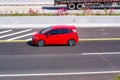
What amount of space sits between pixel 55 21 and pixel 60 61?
414 inches

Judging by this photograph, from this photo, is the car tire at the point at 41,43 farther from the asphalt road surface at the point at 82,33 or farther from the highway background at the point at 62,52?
the asphalt road surface at the point at 82,33

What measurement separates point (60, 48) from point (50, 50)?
3.01ft

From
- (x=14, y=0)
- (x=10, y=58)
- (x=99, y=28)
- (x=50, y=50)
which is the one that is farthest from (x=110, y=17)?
(x=14, y=0)

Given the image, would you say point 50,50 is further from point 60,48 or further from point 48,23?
point 48,23

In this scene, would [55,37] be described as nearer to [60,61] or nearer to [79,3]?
[60,61]

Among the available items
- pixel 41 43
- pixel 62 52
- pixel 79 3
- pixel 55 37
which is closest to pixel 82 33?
pixel 55 37

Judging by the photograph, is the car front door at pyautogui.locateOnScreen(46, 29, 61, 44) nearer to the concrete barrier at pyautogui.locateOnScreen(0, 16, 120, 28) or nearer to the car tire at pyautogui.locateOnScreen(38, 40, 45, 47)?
the car tire at pyautogui.locateOnScreen(38, 40, 45, 47)

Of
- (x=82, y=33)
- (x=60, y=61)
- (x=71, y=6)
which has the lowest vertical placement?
(x=60, y=61)

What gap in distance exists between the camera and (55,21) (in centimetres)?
3012

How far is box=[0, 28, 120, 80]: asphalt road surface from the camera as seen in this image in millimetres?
17500

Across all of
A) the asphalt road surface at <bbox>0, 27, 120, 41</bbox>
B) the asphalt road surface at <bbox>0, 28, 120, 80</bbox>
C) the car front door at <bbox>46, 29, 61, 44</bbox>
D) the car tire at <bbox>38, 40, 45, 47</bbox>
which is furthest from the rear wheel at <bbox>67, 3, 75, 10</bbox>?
the car tire at <bbox>38, 40, 45, 47</bbox>

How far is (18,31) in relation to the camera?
94.6ft

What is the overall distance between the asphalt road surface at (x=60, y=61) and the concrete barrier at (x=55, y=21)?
3511 mm

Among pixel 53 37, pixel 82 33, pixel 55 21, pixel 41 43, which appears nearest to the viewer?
pixel 41 43
